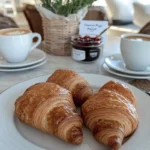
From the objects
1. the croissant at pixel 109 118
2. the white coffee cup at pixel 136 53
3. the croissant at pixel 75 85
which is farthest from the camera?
the white coffee cup at pixel 136 53

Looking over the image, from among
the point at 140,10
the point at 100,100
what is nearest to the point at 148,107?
the point at 100,100

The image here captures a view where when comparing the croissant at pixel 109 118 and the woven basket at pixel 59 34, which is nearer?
the croissant at pixel 109 118

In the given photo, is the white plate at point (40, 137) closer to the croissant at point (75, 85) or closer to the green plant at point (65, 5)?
the croissant at point (75, 85)

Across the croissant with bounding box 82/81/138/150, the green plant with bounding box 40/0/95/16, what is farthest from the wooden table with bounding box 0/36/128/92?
the croissant with bounding box 82/81/138/150

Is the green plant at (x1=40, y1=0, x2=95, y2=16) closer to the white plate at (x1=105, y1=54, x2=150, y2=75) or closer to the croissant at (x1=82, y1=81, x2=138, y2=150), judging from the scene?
the white plate at (x1=105, y1=54, x2=150, y2=75)

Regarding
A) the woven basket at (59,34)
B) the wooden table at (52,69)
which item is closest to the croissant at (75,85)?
the wooden table at (52,69)

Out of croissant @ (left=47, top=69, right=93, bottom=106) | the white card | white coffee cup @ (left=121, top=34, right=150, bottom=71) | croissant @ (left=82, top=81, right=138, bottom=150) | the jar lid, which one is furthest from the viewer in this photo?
the white card
